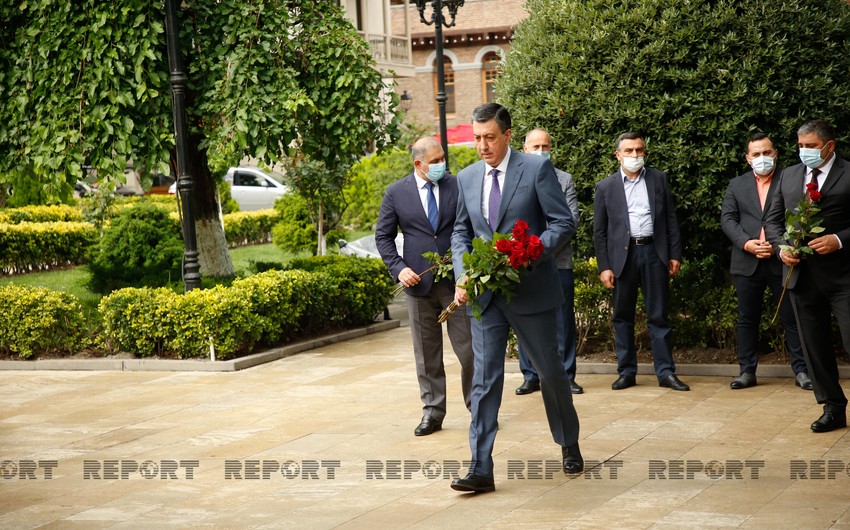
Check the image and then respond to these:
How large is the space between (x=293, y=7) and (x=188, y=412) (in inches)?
238

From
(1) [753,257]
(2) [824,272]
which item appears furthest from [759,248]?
(2) [824,272]

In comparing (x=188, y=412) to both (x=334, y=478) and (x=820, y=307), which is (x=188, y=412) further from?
(x=820, y=307)

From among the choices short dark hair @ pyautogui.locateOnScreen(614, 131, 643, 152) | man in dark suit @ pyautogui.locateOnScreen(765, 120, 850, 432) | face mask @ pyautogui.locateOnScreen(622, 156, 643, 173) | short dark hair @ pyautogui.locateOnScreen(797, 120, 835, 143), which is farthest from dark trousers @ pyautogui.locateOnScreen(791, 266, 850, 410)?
short dark hair @ pyautogui.locateOnScreen(614, 131, 643, 152)

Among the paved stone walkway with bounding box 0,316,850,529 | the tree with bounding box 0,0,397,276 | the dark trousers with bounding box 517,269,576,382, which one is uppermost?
the tree with bounding box 0,0,397,276

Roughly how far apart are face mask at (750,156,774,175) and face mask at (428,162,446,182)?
2.56 m

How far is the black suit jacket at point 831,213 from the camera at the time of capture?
21.8 ft

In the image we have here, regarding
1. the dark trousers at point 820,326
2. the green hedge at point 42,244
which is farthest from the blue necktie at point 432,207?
the green hedge at point 42,244

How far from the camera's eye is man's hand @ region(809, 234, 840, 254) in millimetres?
6570

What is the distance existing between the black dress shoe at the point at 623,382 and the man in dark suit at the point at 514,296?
8.11 feet

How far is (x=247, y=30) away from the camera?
11.6m

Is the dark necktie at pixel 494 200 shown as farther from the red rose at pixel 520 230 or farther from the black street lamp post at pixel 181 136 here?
the black street lamp post at pixel 181 136

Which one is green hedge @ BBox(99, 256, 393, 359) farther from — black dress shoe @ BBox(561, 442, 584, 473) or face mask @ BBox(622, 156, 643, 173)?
black dress shoe @ BBox(561, 442, 584, 473)

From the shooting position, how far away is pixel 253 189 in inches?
1151

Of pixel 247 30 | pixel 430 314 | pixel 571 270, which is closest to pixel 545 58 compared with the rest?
pixel 571 270
